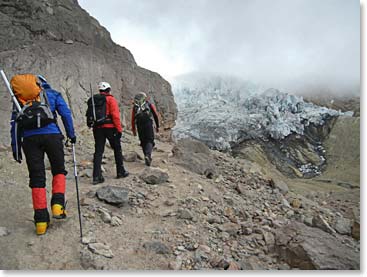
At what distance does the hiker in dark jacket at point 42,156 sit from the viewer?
102 inches

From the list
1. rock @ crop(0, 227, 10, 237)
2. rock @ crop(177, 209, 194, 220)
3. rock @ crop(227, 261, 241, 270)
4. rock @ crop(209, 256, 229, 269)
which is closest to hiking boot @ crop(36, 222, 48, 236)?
rock @ crop(0, 227, 10, 237)

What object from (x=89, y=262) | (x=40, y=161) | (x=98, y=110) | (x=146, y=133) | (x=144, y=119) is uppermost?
(x=98, y=110)

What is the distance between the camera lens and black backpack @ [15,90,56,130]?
8.35ft

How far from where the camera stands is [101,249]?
2.54 metres

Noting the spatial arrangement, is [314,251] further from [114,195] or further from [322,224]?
[114,195]

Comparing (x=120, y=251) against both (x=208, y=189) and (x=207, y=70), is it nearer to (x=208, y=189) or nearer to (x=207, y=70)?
(x=208, y=189)

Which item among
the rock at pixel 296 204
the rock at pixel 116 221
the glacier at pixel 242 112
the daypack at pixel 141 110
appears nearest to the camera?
the rock at pixel 116 221

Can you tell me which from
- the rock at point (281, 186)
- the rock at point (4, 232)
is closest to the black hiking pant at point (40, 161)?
the rock at point (4, 232)

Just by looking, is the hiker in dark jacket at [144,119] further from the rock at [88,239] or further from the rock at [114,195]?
the rock at [88,239]

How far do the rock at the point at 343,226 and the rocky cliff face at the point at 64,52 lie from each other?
160 inches

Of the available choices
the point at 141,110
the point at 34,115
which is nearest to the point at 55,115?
the point at 34,115

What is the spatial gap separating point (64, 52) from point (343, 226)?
16.5ft

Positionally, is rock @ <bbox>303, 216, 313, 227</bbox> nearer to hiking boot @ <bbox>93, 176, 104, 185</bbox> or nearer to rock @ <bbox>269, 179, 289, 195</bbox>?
rock @ <bbox>269, 179, 289, 195</bbox>

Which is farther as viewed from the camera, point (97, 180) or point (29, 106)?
point (97, 180)
